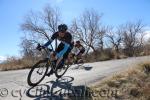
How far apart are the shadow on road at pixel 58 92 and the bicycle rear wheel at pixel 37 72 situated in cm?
23

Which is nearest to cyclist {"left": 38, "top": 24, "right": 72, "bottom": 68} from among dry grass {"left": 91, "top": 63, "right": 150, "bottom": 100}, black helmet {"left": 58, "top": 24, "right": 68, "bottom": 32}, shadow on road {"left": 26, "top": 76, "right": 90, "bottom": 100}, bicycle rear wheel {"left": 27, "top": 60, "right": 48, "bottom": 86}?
black helmet {"left": 58, "top": 24, "right": 68, "bottom": 32}

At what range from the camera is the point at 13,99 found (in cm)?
773

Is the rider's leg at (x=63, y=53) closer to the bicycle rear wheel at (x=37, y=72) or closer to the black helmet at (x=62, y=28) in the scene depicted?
the black helmet at (x=62, y=28)

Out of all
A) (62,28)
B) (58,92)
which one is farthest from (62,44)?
(58,92)

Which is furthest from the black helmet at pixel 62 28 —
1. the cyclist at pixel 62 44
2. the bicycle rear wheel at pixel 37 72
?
the bicycle rear wheel at pixel 37 72

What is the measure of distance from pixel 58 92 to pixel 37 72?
1.38 meters

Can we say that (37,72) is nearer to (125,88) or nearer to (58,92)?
(58,92)

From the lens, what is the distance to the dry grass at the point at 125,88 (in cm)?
848

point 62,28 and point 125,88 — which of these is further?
point 62,28

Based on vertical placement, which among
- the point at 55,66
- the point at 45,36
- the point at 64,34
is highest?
the point at 45,36

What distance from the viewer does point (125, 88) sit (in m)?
9.38

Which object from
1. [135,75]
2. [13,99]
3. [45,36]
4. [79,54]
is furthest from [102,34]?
[13,99]

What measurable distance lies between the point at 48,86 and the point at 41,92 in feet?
2.98

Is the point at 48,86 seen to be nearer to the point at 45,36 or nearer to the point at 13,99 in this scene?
the point at 13,99
